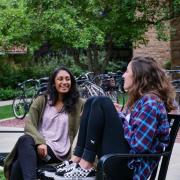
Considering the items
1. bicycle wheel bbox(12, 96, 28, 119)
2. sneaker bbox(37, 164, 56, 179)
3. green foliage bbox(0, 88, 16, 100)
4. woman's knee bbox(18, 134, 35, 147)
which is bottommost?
green foliage bbox(0, 88, 16, 100)

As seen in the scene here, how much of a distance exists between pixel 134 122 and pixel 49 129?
1314 mm

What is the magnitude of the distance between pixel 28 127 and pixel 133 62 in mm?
1311

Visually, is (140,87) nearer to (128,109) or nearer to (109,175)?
(128,109)

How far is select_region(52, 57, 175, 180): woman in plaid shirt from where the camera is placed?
3.23 meters

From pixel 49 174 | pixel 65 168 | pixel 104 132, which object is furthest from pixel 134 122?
pixel 49 174

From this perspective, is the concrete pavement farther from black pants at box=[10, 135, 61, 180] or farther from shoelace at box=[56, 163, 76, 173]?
shoelace at box=[56, 163, 76, 173]

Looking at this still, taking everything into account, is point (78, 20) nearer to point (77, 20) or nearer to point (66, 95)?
point (77, 20)

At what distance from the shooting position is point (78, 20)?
14391 millimetres

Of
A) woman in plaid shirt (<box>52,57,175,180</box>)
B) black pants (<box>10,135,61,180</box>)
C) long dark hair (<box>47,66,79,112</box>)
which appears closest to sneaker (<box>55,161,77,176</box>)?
woman in plaid shirt (<box>52,57,175,180</box>)

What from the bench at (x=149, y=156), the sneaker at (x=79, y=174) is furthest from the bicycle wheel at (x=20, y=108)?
the bench at (x=149, y=156)

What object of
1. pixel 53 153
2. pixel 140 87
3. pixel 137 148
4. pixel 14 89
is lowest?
pixel 14 89

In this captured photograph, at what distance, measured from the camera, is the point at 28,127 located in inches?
169

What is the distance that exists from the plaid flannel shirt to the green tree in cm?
1049

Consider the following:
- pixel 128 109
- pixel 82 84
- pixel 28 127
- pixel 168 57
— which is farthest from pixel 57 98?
pixel 168 57
